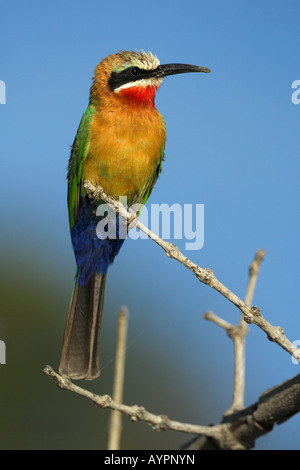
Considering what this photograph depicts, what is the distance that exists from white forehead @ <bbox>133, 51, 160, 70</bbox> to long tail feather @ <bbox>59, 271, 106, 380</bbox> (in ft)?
4.91

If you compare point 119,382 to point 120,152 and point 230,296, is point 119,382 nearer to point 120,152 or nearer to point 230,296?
point 230,296

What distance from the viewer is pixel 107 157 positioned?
4133 millimetres

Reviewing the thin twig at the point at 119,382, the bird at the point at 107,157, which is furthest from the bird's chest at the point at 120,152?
the thin twig at the point at 119,382

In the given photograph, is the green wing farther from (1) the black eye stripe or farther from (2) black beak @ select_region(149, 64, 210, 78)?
(2) black beak @ select_region(149, 64, 210, 78)

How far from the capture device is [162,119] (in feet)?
14.7

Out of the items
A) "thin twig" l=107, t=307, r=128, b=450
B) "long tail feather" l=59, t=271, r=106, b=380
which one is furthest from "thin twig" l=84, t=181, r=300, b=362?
"long tail feather" l=59, t=271, r=106, b=380

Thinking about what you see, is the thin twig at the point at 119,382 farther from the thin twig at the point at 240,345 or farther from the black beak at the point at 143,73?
the black beak at the point at 143,73

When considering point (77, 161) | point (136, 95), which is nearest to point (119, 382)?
point (77, 161)

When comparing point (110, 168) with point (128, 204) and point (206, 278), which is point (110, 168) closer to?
point (128, 204)

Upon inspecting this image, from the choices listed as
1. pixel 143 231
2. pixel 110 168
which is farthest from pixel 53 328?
pixel 143 231

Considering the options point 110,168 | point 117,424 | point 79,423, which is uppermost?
point 110,168

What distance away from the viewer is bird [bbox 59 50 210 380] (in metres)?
4.12
